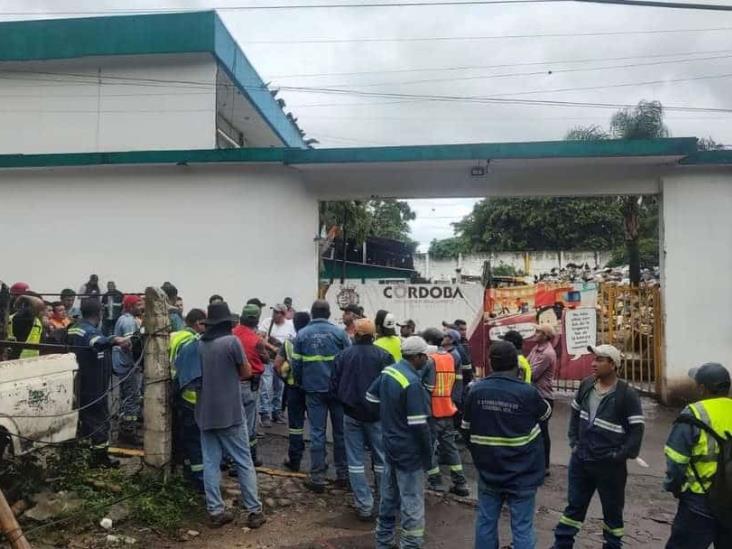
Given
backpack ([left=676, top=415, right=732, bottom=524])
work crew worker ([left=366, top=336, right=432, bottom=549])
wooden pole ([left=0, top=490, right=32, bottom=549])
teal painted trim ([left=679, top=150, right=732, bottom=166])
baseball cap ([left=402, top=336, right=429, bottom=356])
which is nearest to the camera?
backpack ([left=676, top=415, right=732, bottom=524])

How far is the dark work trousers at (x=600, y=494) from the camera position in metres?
4.71

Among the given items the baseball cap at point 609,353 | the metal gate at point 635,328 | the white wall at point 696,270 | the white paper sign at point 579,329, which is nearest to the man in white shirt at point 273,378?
the baseball cap at point 609,353

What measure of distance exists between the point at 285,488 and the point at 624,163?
30.3ft

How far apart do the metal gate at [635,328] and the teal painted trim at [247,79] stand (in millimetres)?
10440

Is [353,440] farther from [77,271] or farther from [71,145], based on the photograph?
[71,145]

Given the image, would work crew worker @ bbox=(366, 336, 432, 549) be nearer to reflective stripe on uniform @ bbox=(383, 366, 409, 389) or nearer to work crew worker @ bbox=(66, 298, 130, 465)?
reflective stripe on uniform @ bbox=(383, 366, 409, 389)

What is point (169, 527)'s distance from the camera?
5.35m

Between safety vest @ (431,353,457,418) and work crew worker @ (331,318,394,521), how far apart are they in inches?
35.9

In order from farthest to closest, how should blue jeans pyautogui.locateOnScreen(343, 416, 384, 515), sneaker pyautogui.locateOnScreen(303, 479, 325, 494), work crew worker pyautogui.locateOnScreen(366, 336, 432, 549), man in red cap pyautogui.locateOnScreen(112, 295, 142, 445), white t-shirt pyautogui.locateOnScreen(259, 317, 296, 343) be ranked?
1. white t-shirt pyautogui.locateOnScreen(259, 317, 296, 343)
2. man in red cap pyautogui.locateOnScreen(112, 295, 142, 445)
3. sneaker pyautogui.locateOnScreen(303, 479, 325, 494)
4. blue jeans pyautogui.locateOnScreen(343, 416, 384, 515)
5. work crew worker pyautogui.locateOnScreen(366, 336, 432, 549)

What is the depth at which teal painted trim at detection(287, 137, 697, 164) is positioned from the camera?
11.3 m

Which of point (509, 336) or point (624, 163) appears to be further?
point (624, 163)

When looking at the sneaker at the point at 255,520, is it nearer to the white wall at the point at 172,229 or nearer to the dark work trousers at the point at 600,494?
the dark work trousers at the point at 600,494

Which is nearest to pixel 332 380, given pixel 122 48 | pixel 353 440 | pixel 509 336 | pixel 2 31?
pixel 353 440

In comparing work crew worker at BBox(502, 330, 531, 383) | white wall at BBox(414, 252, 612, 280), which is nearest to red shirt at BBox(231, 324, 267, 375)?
work crew worker at BBox(502, 330, 531, 383)
